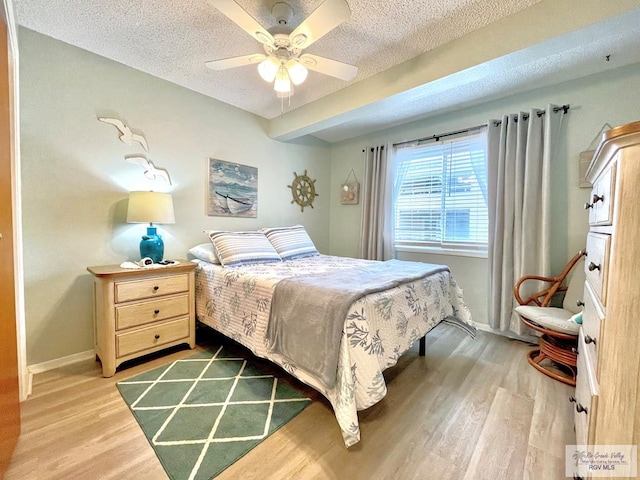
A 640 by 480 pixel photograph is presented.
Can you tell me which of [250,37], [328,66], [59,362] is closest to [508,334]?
[328,66]

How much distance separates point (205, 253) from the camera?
2541mm

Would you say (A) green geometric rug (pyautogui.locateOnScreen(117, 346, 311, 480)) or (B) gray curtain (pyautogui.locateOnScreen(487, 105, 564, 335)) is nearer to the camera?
(A) green geometric rug (pyautogui.locateOnScreen(117, 346, 311, 480))

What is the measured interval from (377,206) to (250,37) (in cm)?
230

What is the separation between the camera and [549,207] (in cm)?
233

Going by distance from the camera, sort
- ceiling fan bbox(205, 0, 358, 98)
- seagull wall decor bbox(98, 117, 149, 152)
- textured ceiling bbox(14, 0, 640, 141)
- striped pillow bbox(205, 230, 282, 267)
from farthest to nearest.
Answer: striped pillow bbox(205, 230, 282, 267)
seagull wall decor bbox(98, 117, 149, 152)
textured ceiling bbox(14, 0, 640, 141)
ceiling fan bbox(205, 0, 358, 98)

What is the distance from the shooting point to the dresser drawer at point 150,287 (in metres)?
1.88

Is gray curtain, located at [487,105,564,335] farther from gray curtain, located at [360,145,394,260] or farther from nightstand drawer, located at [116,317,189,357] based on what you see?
nightstand drawer, located at [116,317,189,357]

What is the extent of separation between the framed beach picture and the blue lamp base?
2.14 feet

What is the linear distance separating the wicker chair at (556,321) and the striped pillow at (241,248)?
230 centimetres

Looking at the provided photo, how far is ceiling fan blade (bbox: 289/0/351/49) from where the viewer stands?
1.24 meters

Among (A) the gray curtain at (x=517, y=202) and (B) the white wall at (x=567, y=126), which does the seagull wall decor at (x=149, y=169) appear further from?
(A) the gray curtain at (x=517, y=202)

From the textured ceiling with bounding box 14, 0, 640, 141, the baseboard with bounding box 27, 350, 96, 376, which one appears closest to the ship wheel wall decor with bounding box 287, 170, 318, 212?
the textured ceiling with bounding box 14, 0, 640, 141

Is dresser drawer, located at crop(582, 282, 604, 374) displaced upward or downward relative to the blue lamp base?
downward

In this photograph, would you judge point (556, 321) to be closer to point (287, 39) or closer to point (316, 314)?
point (316, 314)
